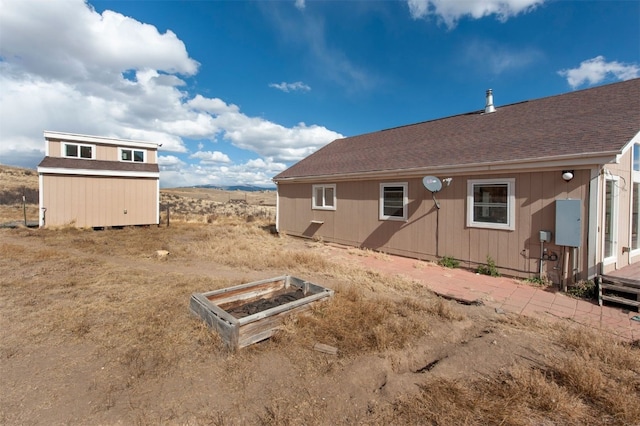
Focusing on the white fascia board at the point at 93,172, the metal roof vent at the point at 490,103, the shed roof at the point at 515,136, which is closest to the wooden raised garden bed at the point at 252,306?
the shed roof at the point at 515,136

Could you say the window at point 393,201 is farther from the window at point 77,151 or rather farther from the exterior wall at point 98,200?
the window at point 77,151

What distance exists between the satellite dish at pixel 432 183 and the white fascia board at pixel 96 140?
1514 centimetres

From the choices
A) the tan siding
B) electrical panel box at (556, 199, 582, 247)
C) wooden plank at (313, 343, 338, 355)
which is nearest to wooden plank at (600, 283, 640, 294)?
electrical panel box at (556, 199, 582, 247)

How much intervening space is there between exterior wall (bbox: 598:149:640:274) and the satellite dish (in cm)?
324

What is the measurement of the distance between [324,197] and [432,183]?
4911mm

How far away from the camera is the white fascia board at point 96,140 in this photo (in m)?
13.8

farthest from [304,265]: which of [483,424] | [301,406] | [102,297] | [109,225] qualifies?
[109,225]

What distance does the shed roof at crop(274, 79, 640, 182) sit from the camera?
19.3 ft

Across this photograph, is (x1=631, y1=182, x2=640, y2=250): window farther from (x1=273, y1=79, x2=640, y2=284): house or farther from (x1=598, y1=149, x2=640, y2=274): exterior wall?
(x1=598, y1=149, x2=640, y2=274): exterior wall

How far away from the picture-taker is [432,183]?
7.63 m

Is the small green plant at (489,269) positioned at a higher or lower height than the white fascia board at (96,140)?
lower

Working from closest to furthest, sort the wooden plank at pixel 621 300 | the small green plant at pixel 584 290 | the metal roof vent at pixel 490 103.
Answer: the wooden plank at pixel 621 300, the small green plant at pixel 584 290, the metal roof vent at pixel 490 103

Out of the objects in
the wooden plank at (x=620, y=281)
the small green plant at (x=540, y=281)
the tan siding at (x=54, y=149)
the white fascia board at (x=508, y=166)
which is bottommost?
the small green plant at (x=540, y=281)

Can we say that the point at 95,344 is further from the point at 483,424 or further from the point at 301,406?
the point at 483,424
